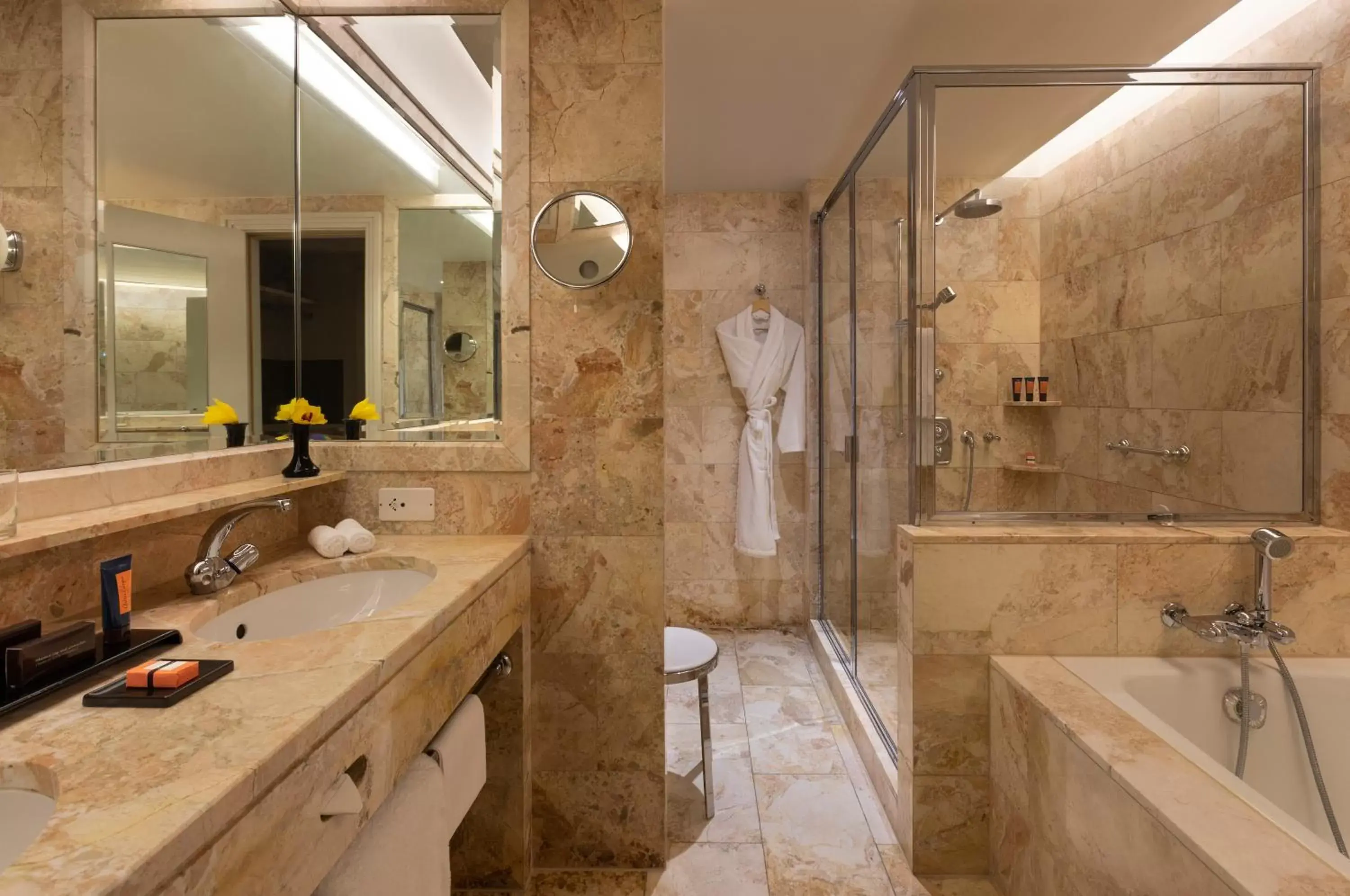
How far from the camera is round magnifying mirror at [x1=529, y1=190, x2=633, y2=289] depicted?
1.66 m

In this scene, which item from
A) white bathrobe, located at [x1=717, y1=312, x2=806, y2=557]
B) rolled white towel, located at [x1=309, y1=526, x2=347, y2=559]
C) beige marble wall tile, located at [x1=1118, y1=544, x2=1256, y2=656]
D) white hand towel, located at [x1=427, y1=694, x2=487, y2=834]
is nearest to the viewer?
white hand towel, located at [x1=427, y1=694, x2=487, y2=834]

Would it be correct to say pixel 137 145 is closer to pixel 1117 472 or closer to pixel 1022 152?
pixel 1022 152

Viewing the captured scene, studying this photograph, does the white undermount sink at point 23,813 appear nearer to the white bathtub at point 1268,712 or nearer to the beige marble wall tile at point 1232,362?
the white bathtub at point 1268,712

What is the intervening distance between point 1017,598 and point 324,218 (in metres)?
2.07

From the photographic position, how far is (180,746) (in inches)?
26.1

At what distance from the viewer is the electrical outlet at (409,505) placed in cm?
172

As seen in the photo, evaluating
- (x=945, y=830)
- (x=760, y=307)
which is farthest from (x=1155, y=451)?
(x=760, y=307)

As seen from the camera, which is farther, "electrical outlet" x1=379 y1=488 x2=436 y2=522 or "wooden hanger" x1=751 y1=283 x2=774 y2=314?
"wooden hanger" x1=751 y1=283 x2=774 y2=314

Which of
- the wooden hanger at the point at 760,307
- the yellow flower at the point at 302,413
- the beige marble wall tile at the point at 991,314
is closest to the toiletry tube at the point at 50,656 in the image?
the yellow flower at the point at 302,413

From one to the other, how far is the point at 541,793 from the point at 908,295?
169 cm

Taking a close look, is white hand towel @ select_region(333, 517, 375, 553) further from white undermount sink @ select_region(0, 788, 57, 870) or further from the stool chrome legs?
the stool chrome legs

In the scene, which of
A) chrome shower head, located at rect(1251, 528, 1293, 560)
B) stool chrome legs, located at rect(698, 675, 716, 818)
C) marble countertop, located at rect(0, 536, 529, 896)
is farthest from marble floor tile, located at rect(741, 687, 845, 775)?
marble countertop, located at rect(0, 536, 529, 896)

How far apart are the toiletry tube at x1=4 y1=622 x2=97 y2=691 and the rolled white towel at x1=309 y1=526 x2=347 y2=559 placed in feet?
1.97

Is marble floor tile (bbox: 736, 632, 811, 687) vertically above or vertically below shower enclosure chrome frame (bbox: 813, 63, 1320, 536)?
below
